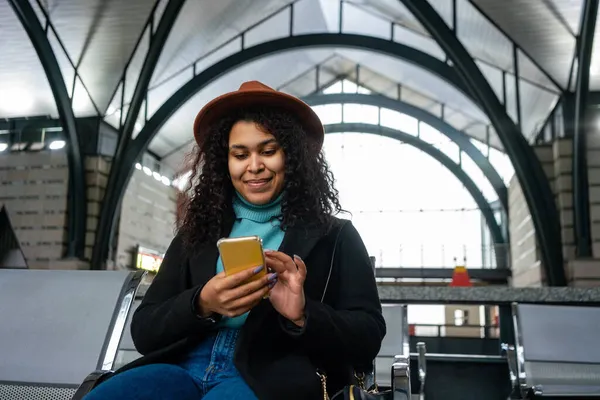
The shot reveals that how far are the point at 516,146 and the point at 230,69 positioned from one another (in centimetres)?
916

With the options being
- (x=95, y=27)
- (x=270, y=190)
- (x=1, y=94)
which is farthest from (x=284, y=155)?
(x=1, y=94)

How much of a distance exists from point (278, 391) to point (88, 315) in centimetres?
142

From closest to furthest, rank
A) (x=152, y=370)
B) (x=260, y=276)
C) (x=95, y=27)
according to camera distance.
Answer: (x=260, y=276) → (x=152, y=370) → (x=95, y=27)

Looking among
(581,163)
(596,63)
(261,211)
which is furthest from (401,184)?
(261,211)

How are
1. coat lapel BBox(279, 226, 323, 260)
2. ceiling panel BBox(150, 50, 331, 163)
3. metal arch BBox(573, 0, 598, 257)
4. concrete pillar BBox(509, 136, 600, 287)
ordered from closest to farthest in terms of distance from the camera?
coat lapel BBox(279, 226, 323, 260) → metal arch BBox(573, 0, 598, 257) → concrete pillar BBox(509, 136, 600, 287) → ceiling panel BBox(150, 50, 331, 163)

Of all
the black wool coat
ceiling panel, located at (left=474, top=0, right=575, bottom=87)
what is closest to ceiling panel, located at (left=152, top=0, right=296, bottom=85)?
ceiling panel, located at (left=474, top=0, right=575, bottom=87)

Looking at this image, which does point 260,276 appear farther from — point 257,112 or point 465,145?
point 465,145

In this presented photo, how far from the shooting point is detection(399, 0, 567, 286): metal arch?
14.7 m

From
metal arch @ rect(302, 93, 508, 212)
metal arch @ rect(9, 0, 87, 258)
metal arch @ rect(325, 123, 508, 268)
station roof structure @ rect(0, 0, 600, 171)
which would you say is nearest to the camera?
metal arch @ rect(9, 0, 87, 258)

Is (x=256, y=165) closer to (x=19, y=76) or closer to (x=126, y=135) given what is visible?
(x=126, y=135)

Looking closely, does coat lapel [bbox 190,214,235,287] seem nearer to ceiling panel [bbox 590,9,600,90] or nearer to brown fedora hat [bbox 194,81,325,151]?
brown fedora hat [bbox 194,81,325,151]

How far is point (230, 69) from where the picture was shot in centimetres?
1923

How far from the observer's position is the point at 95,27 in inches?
638

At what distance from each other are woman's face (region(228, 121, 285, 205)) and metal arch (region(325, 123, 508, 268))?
2498 centimetres
